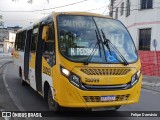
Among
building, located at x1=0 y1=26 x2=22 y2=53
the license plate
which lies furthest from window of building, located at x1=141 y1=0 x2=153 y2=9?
building, located at x1=0 y1=26 x2=22 y2=53

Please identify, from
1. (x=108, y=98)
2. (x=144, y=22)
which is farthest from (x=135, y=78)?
(x=144, y=22)

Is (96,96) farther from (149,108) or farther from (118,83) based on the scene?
(149,108)

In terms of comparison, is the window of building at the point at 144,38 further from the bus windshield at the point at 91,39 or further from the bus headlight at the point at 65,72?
the bus headlight at the point at 65,72

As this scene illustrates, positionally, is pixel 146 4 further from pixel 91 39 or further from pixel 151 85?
pixel 91 39

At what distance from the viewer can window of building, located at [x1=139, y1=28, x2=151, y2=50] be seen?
30.7 metres

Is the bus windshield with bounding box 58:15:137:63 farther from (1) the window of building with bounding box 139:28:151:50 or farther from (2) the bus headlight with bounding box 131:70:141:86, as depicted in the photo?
(1) the window of building with bounding box 139:28:151:50

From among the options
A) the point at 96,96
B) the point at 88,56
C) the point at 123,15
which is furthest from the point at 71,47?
the point at 123,15

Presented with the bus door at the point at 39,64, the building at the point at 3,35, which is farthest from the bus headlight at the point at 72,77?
the building at the point at 3,35

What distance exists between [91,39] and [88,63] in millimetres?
812

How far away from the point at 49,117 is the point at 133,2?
25.9 meters

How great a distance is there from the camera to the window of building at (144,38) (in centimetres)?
3072

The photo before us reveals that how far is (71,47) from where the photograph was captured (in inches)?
315

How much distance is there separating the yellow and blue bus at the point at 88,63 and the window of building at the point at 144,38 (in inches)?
877

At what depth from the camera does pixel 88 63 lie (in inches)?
304
